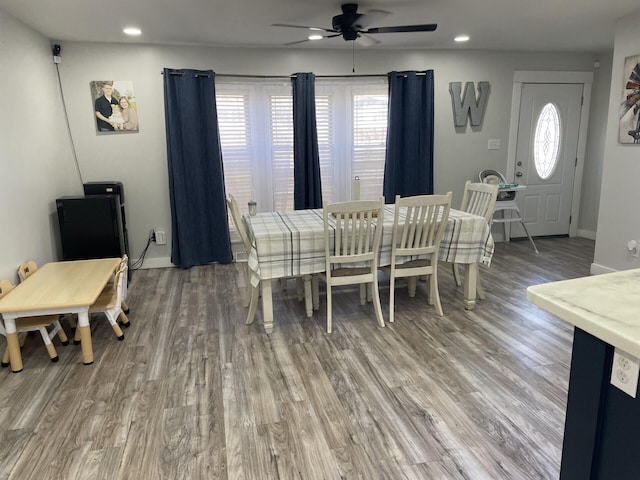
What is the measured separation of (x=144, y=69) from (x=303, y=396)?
388 cm

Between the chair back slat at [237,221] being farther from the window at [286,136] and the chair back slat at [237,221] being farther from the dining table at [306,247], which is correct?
the window at [286,136]

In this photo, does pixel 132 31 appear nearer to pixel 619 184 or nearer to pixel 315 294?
pixel 315 294

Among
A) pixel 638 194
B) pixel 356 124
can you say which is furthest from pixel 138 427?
pixel 638 194

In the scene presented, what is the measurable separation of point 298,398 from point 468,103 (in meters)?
4.46

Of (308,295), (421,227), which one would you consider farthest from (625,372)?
(308,295)

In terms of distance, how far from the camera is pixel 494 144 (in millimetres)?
5672

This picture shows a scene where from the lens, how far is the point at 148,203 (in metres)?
4.88

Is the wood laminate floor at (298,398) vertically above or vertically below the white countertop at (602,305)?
below

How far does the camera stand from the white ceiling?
11.0ft

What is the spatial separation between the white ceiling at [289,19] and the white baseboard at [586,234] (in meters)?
2.48

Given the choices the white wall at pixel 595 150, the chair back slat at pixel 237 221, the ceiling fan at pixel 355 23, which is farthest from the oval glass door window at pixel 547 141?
the chair back slat at pixel 237 221

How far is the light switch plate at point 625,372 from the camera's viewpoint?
3.20 feet

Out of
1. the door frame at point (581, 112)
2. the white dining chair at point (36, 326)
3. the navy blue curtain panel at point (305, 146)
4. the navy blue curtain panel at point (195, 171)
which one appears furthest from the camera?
the door frame at point (581, 112)

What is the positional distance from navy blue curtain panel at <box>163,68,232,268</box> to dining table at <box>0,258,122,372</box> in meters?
1.73
